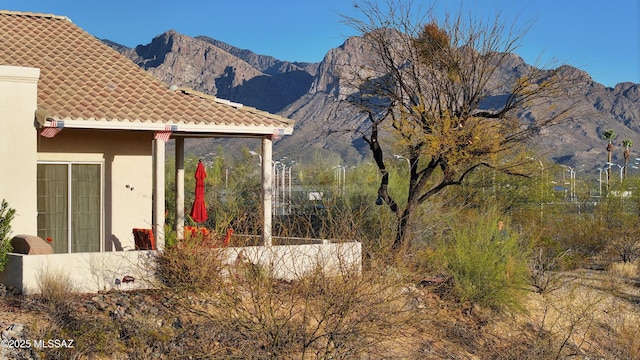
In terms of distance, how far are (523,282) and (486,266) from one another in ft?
3.80

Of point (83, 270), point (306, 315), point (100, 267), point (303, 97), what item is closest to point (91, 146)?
point (100, 267)

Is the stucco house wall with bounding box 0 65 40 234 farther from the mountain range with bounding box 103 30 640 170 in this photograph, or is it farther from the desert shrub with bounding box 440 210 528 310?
the mountain range with bounding box 103 30 640 170

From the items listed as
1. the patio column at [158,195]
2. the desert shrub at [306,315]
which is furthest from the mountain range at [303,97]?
the desert shrub at [306,315]

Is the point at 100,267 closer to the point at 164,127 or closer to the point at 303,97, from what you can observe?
the point at 164,127

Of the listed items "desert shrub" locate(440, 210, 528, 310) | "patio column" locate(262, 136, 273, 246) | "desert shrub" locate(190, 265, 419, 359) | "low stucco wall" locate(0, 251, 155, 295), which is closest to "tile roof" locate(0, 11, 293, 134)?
"patio column" locate(262, 136, 273, 246)

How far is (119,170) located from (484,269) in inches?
293

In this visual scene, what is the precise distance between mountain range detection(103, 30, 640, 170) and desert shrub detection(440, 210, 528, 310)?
61199 mm

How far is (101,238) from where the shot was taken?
57.3ft

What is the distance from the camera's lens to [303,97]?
441 feet

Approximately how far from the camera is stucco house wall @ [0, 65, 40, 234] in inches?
587

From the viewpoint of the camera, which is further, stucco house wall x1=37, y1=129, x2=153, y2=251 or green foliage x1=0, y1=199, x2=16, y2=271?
stucco house wall x1=37, y1=129, x2=153, y2=251

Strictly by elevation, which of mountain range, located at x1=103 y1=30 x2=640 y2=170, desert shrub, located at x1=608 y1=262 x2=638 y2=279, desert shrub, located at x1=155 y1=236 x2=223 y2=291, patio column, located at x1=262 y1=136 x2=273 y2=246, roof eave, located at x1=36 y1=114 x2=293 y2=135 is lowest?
desert shrub, located at x1=608 y1=262 x2=638 y2=279

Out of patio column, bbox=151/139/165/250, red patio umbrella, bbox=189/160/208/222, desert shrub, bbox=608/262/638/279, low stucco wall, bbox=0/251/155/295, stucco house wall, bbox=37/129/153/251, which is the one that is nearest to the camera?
low stucco wall, bbox=0/251/155/295

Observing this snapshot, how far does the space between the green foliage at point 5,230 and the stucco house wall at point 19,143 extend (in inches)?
9.3
